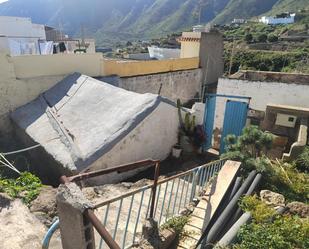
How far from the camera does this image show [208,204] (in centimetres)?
523

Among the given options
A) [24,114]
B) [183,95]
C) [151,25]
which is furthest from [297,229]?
[151,25]

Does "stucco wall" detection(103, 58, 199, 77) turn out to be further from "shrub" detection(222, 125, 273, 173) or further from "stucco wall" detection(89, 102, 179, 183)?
"shrub" detection(222, 125, 273, 173)

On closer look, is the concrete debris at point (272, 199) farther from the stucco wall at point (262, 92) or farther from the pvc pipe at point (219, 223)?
the stucco wall at point (262, 92)

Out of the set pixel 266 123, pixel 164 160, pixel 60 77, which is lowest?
pixel 164 160

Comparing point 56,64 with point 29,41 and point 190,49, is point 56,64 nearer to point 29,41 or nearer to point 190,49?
point 190,49

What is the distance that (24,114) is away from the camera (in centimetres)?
1044

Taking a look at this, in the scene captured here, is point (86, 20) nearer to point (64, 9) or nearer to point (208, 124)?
point (64, 9)

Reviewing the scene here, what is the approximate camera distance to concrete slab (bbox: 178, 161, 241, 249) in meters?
4.41

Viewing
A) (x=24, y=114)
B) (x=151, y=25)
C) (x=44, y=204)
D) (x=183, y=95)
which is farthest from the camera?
(x=151, y=25)

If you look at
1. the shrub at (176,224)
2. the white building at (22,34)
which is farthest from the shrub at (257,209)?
the white building at (22,34)

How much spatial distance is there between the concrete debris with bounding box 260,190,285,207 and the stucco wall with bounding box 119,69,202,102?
8.48 metres

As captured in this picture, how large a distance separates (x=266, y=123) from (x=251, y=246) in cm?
787

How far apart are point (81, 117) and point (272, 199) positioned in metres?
5.94

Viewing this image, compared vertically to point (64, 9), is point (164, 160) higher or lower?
lower
